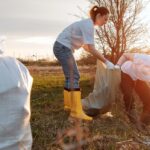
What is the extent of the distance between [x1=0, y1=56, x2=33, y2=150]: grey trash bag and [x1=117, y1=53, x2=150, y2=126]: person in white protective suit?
1.99 metres

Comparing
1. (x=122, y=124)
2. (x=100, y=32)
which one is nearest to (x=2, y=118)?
(x=122, y=124)

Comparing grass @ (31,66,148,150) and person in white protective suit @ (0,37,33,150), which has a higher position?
person in white protective suit @ (0,37,33,150)

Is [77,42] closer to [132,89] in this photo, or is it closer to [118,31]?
[132,89]

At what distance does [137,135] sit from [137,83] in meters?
0.97

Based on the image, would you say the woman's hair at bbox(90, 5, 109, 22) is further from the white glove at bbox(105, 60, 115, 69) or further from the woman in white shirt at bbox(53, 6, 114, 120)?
the white glove at bbox(105, 60, 115, 69)

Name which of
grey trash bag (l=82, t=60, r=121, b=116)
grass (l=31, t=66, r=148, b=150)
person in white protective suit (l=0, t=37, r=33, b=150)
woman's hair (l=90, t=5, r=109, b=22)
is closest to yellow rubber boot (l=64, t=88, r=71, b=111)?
grass (l=31, t=66, r=148, b=150)

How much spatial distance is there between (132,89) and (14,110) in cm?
234

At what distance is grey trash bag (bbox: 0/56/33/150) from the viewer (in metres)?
3.34

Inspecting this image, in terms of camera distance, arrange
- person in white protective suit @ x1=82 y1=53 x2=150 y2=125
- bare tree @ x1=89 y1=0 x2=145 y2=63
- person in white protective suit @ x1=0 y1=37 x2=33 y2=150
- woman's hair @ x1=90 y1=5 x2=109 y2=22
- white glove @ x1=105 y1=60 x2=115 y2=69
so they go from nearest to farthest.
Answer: person in white protective suit @ x1=0 y1=37 x2=33 y2=150 → person in white protective suit @ x1=82 y1=53 x2=150 y2=125 → woman's hair @ x1=90 y1=5 x2=109 y2=22 → white glove @ x1=105 y1=60 x2=115 y2=69 → bare tree @ x1=89 y1=0 x2=145 y2=63

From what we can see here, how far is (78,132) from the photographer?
1566mm

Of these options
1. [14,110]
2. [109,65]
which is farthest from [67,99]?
[14,110]

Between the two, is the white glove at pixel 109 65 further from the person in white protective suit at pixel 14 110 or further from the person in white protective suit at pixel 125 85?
the person in white protective suit at pixel 14 110

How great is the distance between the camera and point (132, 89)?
5.44m

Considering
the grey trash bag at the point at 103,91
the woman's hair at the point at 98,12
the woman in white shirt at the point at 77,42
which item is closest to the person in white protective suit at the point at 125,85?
the grey trash bag at the point at 103,91
